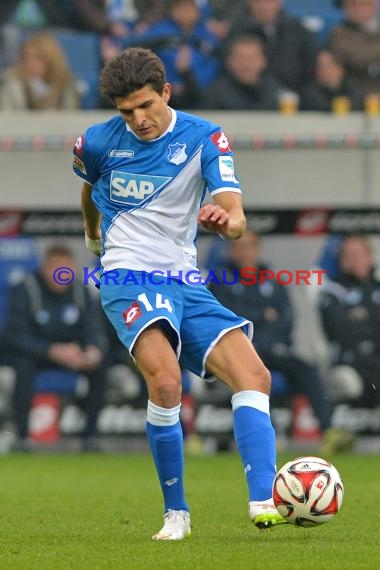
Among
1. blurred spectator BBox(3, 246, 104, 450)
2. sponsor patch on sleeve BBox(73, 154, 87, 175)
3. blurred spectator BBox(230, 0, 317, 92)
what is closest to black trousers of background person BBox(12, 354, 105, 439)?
blurred spectator BBox(3, 246, 104, 450)

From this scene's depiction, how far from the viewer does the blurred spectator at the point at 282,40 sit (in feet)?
47.4

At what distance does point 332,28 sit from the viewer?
49.5 ft

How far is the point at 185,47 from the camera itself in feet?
46.7

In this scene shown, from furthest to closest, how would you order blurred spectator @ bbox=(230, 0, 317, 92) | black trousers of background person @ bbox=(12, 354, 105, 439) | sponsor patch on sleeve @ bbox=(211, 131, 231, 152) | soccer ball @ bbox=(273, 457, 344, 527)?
blurred spectator @ bbox=(230, 0, 317, 92) < black trousers of background person @ bbox=(12, 354, 105, 439) < sponsor patch on sleeve @ bbox=(211, 131, 231, 152) < soccer ball @ bbox=(273, 457, 344, 527)

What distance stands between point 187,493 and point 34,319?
15.2 feet

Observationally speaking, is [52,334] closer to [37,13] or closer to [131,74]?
[37,13]

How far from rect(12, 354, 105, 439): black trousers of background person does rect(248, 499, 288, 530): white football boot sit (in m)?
7.18

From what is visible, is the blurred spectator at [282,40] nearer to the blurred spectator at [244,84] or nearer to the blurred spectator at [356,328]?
the blurred spectator at [244,84]

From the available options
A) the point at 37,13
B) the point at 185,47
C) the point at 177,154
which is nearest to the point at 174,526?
the point at 177,154

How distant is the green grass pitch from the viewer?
5043 millimetres

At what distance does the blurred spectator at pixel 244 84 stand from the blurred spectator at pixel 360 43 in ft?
3.71

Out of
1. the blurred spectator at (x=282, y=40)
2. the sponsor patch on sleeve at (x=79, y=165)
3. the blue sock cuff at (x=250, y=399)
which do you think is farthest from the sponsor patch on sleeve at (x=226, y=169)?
the blurred spectator at (x=282, y=40)

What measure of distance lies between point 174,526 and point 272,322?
698 centimetres

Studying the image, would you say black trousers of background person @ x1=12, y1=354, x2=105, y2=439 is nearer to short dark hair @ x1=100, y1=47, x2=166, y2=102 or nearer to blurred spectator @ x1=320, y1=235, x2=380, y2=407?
blurred spectator @ x1=320, y1=235, x2=380, y2=407
